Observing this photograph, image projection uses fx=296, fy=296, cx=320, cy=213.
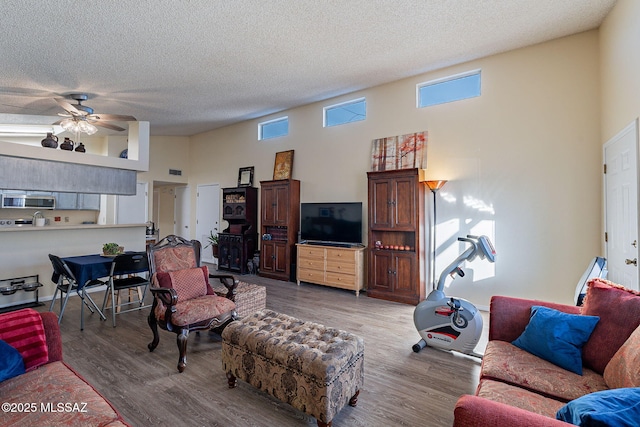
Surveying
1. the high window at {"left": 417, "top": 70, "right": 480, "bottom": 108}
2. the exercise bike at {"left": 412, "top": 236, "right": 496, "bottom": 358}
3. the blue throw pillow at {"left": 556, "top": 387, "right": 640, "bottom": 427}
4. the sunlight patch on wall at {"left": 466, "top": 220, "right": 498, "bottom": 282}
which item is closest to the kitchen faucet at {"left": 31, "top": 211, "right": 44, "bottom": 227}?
the exercise bike at {"left": 412, "top": 236, "right": 496, "bottom": 358}

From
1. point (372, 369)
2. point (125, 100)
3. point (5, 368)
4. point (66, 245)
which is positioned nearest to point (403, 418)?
point (372, 369)

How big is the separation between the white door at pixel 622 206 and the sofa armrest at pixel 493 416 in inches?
95.4

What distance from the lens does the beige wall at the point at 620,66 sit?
2512 millimetres

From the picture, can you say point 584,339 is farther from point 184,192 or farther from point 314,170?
point 184,192

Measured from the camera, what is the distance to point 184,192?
848cm

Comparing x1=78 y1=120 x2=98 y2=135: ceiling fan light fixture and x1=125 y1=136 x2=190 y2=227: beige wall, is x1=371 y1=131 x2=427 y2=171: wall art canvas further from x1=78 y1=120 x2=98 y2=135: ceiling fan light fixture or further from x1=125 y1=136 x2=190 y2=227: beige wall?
x1=125 y1=136 x2=190 y2=227: beige wall

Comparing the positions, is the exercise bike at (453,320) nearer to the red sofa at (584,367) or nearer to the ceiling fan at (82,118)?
the red sofa at (584,367)

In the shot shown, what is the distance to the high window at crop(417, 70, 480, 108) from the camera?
168 inches

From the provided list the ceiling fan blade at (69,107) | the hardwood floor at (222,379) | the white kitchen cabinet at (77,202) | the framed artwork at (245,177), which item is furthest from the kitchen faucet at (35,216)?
the framed artwork at (245,177)

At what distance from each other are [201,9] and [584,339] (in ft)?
13.0

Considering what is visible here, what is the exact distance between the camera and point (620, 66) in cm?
284

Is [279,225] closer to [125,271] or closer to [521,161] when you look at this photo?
[125,271]

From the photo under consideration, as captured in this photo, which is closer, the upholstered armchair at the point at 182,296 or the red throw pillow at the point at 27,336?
the red throw pillow at the point at 27,336

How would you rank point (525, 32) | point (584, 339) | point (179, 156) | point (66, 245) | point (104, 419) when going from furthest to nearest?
point (179, 156)
point (66, 245)
point (525, 32)
point (584, 339)
point (104, 419)
